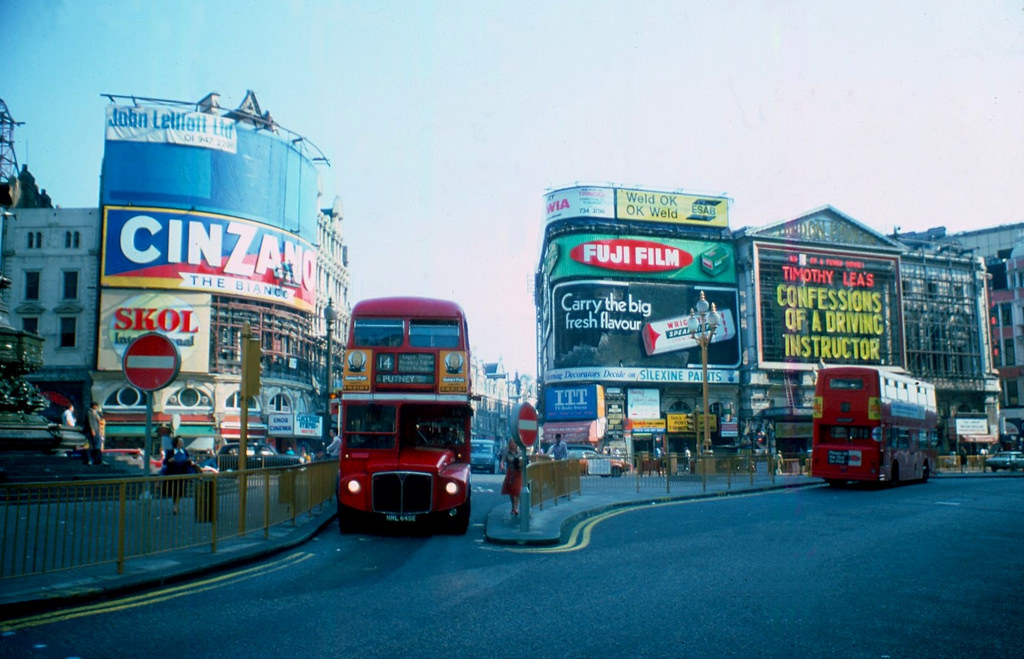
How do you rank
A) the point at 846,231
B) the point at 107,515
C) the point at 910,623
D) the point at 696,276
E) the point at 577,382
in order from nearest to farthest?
the point at 910,623, the point at 107,515, the point at 577,382, the point at 696,276, the point at 846,231

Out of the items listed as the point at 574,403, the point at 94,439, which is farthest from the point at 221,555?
the point at 574,403

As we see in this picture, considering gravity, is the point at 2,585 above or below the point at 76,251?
below

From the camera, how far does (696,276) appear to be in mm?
61750

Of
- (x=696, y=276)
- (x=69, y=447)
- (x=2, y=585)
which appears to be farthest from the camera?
(x=696, y=276)

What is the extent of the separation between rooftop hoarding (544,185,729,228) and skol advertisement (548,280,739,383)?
16.8ft

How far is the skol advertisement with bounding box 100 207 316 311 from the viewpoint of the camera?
174ft

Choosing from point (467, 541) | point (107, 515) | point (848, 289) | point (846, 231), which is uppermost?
point (846, 231)

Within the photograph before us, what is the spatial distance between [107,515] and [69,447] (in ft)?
43.1

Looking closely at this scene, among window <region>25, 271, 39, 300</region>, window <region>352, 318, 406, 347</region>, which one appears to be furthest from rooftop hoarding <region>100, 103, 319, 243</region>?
window <region>352, 318, 406, 347</region>

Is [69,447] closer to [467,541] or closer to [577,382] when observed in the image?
[467,541]

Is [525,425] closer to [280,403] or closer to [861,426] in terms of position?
[861,426]

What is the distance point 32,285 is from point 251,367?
48872mm

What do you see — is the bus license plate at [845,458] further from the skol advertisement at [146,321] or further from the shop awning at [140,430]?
the skol advertisement at [146,321]

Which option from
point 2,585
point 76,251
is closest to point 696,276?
point 76,251
